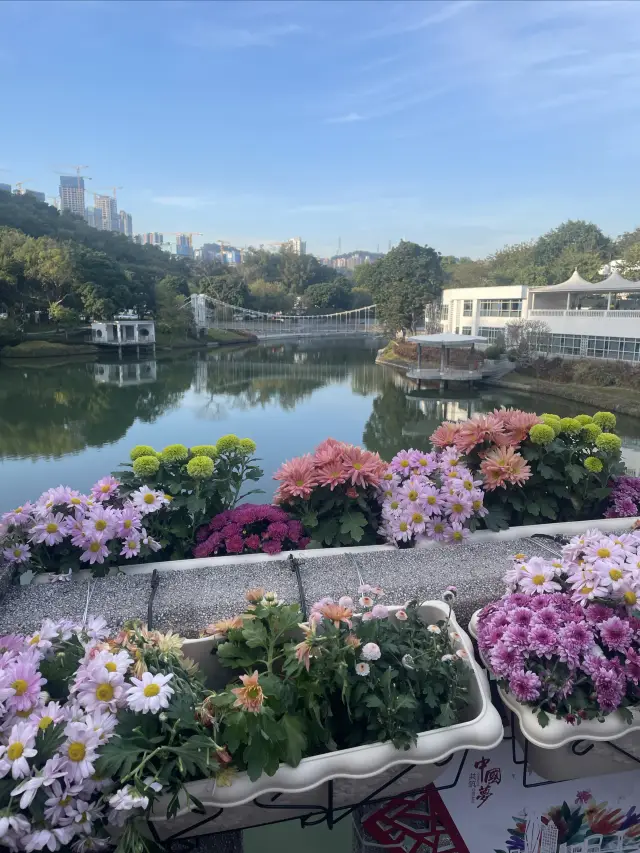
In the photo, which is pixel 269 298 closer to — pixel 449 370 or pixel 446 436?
pixel 449 370

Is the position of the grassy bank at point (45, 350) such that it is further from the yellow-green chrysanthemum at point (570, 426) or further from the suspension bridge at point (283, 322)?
the yellow-green chrysanthemum at point (570, 426)

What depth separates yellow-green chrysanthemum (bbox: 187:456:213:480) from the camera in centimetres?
174

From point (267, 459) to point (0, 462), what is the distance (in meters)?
4.39

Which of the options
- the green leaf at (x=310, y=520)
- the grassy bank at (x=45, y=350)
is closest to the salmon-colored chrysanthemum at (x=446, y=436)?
the green leaf at (x=310, y=520)

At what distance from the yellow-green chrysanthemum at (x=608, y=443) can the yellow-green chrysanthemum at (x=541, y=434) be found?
0.62 feet

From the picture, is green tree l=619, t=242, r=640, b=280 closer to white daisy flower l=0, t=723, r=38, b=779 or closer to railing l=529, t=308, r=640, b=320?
railing l=529, t=308, r=640, b=320

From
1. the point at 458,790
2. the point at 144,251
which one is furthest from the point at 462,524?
the point at 144,251

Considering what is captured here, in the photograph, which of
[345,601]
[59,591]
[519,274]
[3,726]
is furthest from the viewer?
[519,274]

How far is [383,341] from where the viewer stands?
40688mm

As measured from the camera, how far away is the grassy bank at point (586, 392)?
14.7 m

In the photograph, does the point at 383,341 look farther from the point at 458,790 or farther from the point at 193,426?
the point at 458,790

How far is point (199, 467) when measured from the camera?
5.73ft

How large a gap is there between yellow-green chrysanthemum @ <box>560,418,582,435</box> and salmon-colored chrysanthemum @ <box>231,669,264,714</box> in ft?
4.67

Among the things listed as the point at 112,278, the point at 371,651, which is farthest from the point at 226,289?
the point at 371,651
